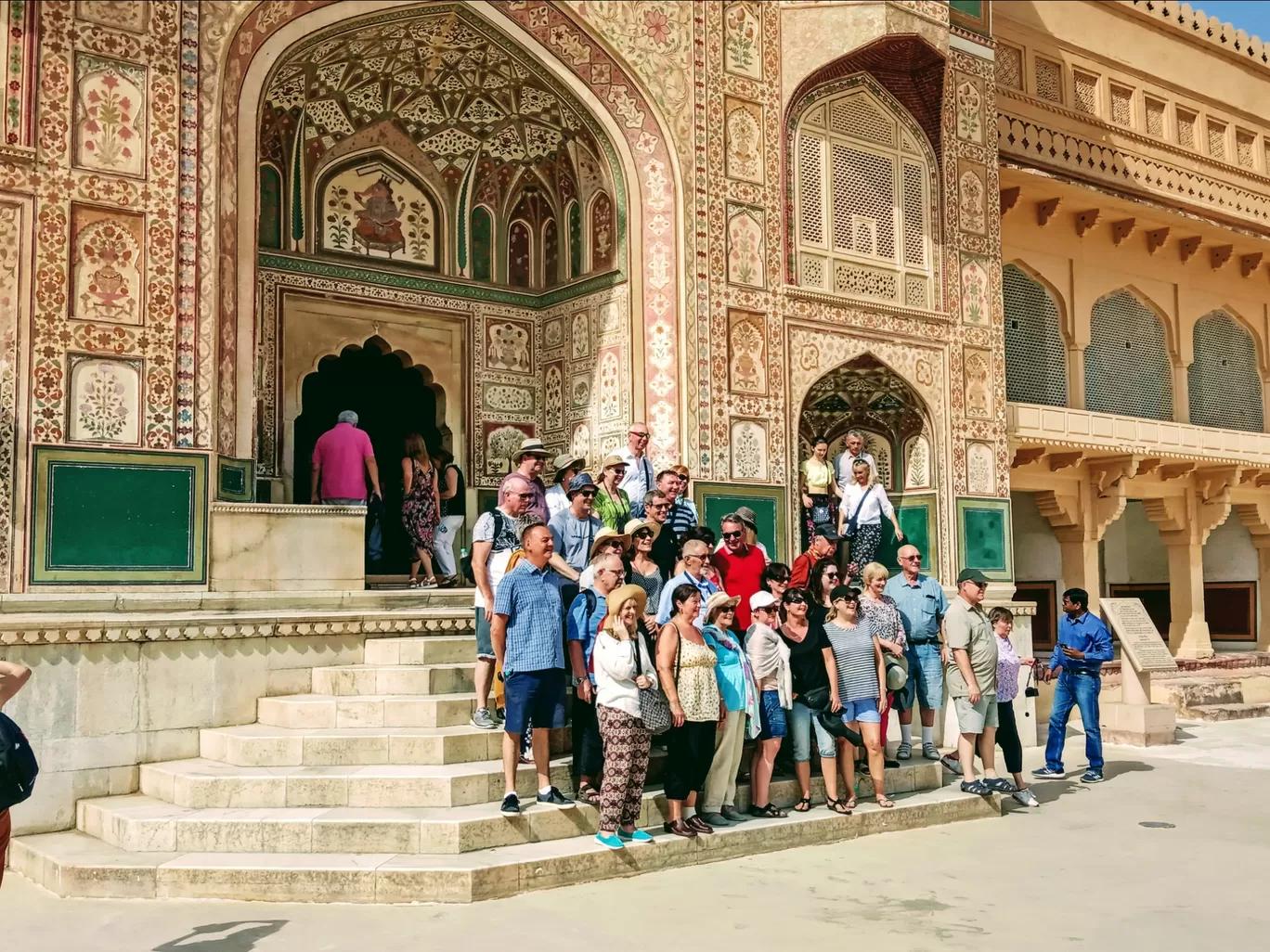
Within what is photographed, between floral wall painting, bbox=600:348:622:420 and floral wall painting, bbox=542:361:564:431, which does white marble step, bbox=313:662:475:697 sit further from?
floral wall painting, bbox=542:361:564:431

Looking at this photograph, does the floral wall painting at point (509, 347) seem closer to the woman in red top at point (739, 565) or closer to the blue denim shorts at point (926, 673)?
the woman in red top at point (739, 565)

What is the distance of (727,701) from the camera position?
7336 mm

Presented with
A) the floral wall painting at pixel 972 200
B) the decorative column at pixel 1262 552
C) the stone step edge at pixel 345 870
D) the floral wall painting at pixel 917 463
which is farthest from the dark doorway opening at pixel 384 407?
the decorative column at pixel 1262 552

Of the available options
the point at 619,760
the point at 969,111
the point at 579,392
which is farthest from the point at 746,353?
the point at 619,760

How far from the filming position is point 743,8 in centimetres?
1240

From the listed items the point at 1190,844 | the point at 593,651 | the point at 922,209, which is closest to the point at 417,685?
the point at 593,651

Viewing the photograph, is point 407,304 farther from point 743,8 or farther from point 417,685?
point 417,685

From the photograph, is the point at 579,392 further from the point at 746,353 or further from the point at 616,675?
the point at 616,675

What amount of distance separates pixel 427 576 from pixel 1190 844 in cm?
638

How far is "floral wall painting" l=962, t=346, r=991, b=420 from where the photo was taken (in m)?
13.7

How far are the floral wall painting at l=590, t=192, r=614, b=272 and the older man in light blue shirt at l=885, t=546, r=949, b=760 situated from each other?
4.36m

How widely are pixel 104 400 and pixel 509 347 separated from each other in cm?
487

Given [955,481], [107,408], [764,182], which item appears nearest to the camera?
[107,408]

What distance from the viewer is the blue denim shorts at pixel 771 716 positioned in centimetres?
772
